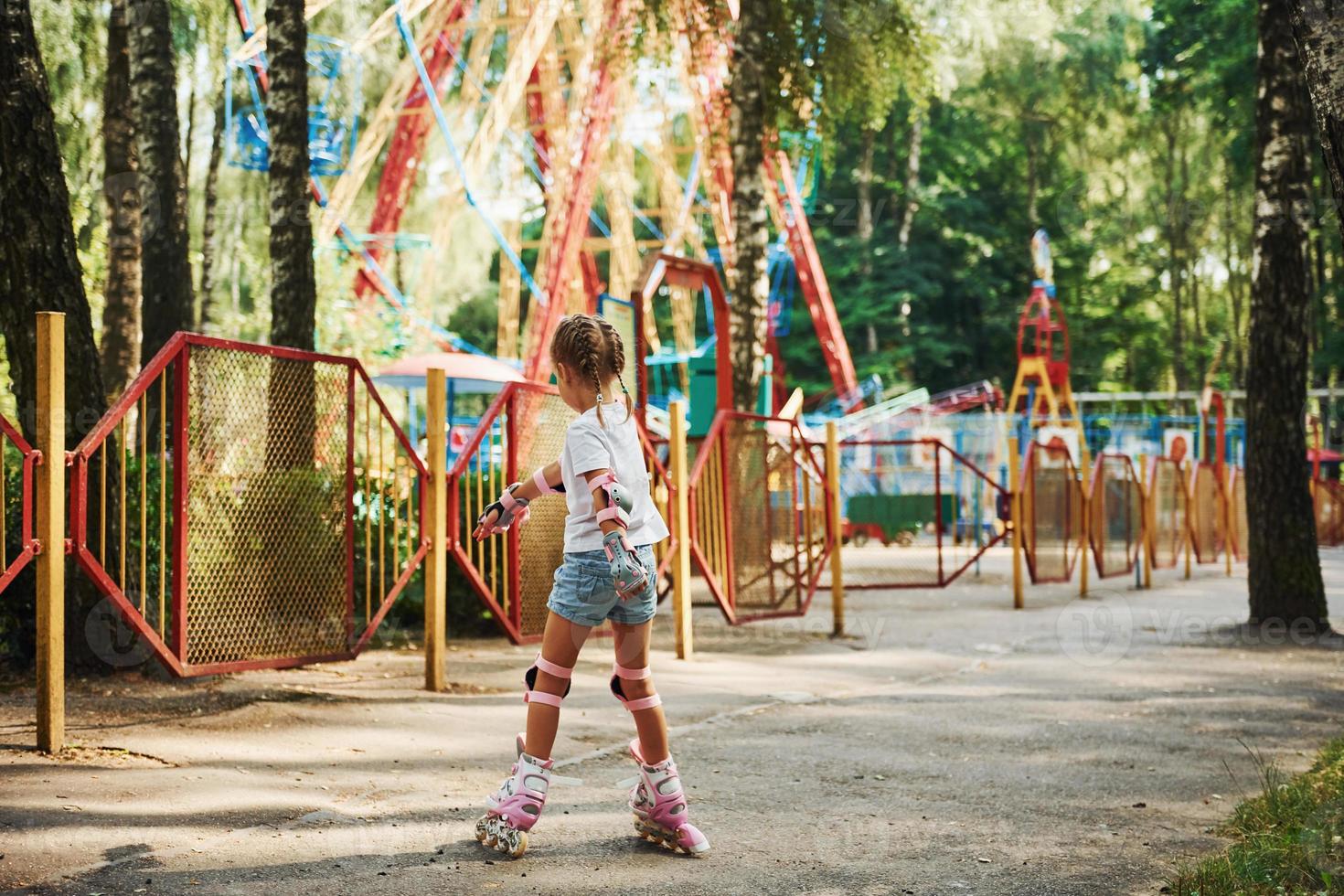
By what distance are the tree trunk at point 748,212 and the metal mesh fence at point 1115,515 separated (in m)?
4.01

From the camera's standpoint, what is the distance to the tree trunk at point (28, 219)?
684 centimetres

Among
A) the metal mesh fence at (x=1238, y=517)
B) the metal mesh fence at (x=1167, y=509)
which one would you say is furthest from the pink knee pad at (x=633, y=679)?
the metal mesh fence at (x=1238, y=517)

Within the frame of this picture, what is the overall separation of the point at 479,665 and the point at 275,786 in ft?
12.3

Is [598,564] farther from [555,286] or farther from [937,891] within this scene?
[555,286]

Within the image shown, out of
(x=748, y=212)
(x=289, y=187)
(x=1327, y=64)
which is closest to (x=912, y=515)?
(x=748, y=212)

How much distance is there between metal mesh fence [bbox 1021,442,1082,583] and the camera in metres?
15.0

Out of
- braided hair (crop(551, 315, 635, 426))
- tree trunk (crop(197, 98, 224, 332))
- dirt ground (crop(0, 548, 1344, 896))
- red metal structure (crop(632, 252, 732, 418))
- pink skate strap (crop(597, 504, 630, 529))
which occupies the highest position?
tree trunk (crop(197, 98, 224, 332))

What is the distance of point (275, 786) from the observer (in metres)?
5.20

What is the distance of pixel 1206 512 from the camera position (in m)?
20.6

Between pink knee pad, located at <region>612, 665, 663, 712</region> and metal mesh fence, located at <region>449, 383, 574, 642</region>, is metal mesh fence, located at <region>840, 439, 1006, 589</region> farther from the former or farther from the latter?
pink knee pad, located at <region>612, 665, 663, 712</region>

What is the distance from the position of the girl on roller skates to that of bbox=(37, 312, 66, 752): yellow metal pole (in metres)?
1.92

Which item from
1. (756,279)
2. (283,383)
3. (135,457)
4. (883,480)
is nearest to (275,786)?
(283,383)

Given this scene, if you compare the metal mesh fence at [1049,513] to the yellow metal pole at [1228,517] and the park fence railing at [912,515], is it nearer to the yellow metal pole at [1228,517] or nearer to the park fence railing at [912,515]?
the park fence railing at [912,515]

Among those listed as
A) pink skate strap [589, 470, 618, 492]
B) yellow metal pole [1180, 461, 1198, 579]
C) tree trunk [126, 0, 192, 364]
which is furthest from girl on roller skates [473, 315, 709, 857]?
yellow metal pole [1180, 461, 1198, 579]
